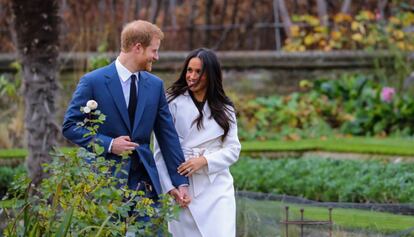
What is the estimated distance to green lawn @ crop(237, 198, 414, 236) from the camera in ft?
21.9

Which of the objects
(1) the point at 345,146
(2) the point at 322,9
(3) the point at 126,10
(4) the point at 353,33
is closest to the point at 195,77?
(1) the point at 345,146

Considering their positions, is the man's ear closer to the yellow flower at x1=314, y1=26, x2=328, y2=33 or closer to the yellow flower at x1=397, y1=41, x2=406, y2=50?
the yellow flower at x1=397, y1=41, x2=406, y2=50

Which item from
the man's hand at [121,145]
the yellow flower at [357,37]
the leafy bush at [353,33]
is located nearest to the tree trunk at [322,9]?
the leafy bush at [353,33]

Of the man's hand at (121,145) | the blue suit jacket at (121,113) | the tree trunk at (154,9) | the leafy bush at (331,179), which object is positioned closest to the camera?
the man's hand at (121,145)

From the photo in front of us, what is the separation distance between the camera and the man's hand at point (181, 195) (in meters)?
5.84

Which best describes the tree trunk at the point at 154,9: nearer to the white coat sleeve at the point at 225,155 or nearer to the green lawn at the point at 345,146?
the green lawn at the point at 345,146

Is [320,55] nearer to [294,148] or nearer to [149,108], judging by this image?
[294,148]

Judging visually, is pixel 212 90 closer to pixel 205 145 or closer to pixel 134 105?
pixel 205 145

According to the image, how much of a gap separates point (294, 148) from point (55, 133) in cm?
324

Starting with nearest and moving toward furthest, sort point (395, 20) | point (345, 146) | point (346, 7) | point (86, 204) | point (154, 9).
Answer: point (86, 204) < point (345, 146) < point (395, 20) < point (154, 9) < point (346, 7)

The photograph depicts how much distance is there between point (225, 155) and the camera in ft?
19.6

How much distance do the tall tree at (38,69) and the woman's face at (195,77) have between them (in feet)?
12.9

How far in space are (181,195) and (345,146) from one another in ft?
21.9

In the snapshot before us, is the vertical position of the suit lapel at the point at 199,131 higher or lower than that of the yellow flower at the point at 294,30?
higher
